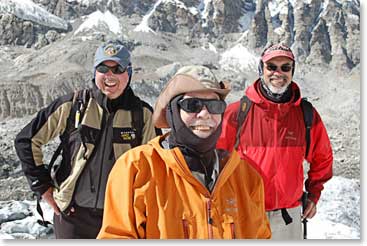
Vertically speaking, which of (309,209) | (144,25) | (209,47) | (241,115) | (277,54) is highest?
(144,25)

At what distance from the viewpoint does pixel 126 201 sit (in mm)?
1006

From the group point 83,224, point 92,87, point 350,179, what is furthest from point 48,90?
point 350,179

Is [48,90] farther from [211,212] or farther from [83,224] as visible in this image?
[211,212]

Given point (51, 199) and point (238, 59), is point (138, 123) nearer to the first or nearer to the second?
point (51, 199)

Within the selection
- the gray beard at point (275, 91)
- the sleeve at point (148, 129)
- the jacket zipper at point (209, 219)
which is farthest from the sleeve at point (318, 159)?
the jacket zipper at point (209, 219)

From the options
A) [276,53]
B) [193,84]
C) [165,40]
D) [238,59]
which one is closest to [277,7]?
[238,59]

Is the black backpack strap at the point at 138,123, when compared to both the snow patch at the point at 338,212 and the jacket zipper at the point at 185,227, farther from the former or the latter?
the snow patch at the point at 338,212

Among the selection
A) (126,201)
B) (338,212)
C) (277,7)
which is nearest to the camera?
(126,201)

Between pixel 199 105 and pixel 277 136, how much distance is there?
2.28ft

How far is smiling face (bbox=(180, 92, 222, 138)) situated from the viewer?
1069 mm

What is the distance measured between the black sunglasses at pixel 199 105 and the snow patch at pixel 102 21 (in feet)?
5.32

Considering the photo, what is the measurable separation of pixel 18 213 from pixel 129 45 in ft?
3.34

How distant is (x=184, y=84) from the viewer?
1086mm

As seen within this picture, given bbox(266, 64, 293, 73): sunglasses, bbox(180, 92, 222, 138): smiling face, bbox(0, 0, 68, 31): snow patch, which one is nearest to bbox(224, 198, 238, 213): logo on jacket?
bbox(180, 92, 222, 138): smiling face
